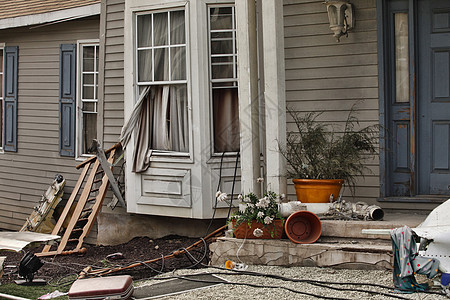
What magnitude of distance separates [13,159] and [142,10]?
16.0 ft

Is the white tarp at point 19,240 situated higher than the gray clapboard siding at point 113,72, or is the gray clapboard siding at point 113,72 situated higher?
the gray clapboard siding at point 113,72

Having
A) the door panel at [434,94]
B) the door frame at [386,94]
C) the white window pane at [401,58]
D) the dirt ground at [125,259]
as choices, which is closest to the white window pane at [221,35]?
the door frame at [386,94]

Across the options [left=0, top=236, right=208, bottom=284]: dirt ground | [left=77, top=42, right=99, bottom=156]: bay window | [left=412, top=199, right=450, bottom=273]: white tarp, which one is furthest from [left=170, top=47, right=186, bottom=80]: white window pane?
[left=412, top=199, right=450, bottom=273]: white tarp

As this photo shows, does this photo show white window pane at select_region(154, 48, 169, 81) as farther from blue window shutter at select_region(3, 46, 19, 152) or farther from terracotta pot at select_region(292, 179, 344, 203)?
blue window shutter at select_region(3, 46, 19, 152)

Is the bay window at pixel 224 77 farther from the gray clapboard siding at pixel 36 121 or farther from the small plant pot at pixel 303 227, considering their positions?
the gray clapboard siding at pixel 36 121

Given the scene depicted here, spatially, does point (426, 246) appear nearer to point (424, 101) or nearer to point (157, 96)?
point (424, 101)

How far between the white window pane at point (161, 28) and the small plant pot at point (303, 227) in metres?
3.54

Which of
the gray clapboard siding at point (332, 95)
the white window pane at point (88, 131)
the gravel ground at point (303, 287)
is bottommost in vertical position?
the gravel ground at point (303, 287)

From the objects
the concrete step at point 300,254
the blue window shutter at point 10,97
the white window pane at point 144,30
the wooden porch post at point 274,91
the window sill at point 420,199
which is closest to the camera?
the concrete step at point 300,254

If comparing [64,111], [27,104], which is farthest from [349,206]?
[27,104]

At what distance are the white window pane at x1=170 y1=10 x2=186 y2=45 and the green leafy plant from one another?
199 centimetres

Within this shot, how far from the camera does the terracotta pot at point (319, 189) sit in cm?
645

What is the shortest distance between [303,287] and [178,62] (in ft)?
13.5

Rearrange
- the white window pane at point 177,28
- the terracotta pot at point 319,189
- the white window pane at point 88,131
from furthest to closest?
the white window pane at point 88,131 → the white window pane at point 177,28 → the terracotta pot at point 319,189
